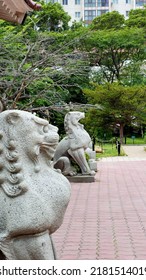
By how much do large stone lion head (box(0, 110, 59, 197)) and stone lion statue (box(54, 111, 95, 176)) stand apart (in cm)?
Result: 927

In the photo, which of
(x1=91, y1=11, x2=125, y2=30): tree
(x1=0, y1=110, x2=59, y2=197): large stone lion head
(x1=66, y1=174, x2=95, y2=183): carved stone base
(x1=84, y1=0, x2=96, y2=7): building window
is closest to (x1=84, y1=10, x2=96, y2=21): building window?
(x1=84, y1=0, x2=96, y2=7): building window

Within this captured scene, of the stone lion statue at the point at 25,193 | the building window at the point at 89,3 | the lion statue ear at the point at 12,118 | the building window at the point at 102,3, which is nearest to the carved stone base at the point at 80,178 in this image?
the stone lion statue at the point at 25,193

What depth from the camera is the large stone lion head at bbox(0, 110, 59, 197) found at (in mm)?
3930

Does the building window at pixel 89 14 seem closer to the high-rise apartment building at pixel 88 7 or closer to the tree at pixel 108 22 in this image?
the high-rise apartment building at pixel 88 7

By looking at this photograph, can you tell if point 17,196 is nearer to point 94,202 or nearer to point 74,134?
point 94,202

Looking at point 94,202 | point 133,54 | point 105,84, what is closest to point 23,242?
point 94,202

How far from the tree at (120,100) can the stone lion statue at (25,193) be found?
101ft

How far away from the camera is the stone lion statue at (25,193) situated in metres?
3.91

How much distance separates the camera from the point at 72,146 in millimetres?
13453

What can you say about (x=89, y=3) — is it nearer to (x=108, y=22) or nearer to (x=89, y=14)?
(x=89, y=14)

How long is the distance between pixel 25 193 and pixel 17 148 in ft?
1.08

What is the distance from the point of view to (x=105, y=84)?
119 feet

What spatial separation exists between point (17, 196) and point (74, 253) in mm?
2402

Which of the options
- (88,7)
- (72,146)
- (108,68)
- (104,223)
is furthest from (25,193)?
(88,7)
